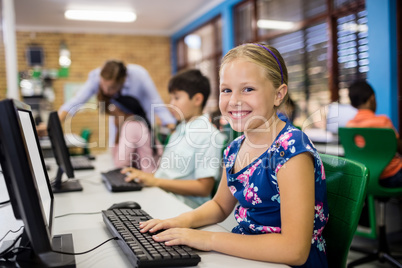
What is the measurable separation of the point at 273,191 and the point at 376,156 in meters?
1.85

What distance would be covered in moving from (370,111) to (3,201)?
8.69 ft

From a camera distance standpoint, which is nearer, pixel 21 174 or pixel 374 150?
pixel 21 174

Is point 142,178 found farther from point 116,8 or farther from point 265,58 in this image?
point 116,8

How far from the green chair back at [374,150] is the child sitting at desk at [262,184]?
1627mm

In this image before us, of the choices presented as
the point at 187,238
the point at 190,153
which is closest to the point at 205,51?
the point at 190,153

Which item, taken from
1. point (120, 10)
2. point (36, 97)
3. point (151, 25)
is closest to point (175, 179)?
point (120, 10)

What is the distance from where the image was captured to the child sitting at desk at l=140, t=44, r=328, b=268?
0.85 meters

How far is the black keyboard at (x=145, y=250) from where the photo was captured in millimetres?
778

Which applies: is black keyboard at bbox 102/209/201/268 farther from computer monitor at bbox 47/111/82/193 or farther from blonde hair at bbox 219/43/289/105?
computer monitor at bbox 47/111/82/193

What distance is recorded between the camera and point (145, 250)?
82cm

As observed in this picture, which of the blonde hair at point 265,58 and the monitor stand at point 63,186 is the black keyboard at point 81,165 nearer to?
the monitor stand at point 63,186

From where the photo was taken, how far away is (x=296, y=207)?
848 millimetres

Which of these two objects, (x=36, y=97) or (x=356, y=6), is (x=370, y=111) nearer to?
(x=356, y=6)

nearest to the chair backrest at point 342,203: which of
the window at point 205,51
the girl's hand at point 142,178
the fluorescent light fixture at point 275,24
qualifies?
the girl's hand at point 142,178
